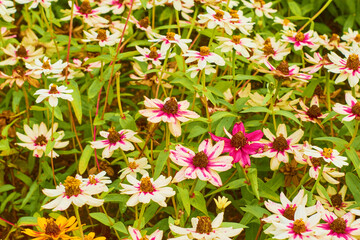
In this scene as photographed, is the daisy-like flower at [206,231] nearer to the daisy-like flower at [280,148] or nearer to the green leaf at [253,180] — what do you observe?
the green leaf at [253,180]

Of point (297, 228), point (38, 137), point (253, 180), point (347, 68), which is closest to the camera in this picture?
point (297, 228)

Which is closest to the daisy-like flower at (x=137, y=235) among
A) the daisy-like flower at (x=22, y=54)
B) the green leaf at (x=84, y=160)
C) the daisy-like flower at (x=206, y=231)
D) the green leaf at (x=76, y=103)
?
the daisy-like flower at (x=206, y=231)

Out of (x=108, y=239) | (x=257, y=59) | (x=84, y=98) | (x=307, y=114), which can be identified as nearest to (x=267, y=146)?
(x=307, y=114)

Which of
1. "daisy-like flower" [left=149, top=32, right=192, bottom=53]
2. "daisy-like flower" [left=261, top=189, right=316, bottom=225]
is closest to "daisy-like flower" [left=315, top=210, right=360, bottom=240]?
"daisy-like flower" [left=261, top=189, right=316, bottom=225]

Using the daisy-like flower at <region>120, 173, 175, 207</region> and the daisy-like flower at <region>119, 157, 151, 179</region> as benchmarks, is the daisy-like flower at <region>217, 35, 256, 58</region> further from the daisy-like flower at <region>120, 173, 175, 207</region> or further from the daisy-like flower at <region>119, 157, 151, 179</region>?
the daisy-like flower at <region>120, 173, 175, 207</region>

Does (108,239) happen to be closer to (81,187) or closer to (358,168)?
(81,187)

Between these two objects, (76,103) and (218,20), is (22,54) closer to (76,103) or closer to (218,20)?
(76,103)

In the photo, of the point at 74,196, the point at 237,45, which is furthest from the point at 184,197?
the point at 237,45
